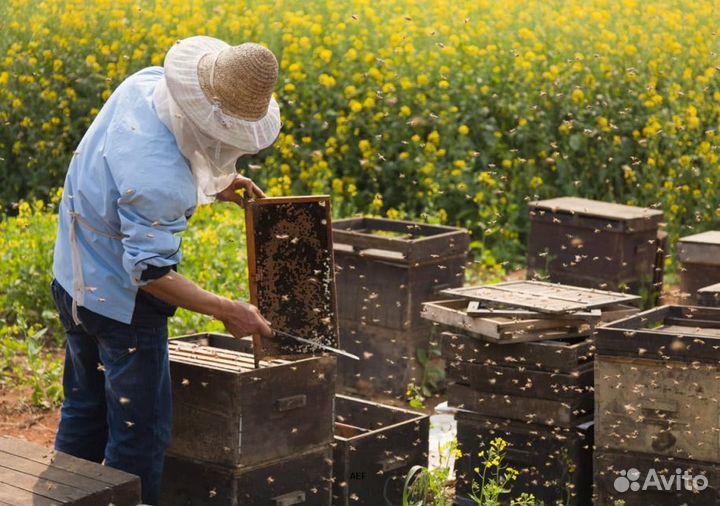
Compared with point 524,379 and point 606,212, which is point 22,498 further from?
point 606,212

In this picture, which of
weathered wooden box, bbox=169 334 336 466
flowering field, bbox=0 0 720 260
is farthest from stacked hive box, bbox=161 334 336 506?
flowering field, bbox=0 0 720 260

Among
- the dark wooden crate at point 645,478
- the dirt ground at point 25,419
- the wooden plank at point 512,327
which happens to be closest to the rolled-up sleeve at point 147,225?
the wooden plank at point 512,327

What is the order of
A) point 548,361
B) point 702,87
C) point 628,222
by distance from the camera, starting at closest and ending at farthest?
point 548,361
point 628,222
point 702,87

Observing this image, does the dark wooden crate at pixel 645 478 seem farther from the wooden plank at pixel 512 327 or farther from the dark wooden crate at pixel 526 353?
the wooden plank at pixel 512 327

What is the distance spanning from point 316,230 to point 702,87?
5034 millimetres

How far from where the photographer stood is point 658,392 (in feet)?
13.1

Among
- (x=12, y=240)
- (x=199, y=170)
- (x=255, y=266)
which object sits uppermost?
(x=199, y=170)

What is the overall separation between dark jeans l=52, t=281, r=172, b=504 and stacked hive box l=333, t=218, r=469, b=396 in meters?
2.09

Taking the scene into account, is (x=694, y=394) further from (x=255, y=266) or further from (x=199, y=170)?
(x=199, y=170)

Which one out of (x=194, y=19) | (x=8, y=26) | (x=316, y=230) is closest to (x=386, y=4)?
(x=194, y=19)

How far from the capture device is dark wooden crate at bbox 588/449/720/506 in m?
3.98

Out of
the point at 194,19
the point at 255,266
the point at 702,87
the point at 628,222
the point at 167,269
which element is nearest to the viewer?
the point at 167,269

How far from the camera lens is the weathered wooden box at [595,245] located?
620 centimetres

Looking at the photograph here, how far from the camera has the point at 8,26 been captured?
970 cm
